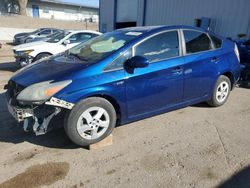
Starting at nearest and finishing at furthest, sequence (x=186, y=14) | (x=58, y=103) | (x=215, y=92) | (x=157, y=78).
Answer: (x=58, y=103), (x=157, y=78), (x=215, y=92), (x=186, y=14)

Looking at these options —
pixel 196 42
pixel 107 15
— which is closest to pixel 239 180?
pixel 196 42

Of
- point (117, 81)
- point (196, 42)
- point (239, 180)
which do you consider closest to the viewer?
point (239, 180)

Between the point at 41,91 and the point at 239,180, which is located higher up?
the point at 41,91

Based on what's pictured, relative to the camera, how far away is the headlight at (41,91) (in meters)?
3.18

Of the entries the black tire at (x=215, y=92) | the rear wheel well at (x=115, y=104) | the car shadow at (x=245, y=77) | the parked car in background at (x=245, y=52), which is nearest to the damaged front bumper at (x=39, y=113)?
the rear wheel well at (x=115, y=104)

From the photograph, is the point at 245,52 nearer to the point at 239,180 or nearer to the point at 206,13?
the point at 239,180

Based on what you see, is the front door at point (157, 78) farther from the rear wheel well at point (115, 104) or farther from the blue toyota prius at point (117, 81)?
the rear wheel well at point (115, 104)

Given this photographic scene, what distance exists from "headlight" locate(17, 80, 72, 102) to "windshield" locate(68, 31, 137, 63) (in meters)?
0.67

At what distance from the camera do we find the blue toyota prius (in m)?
3.26

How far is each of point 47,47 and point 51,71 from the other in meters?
5.38

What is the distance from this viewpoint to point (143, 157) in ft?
10.8

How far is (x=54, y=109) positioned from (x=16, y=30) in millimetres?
27227

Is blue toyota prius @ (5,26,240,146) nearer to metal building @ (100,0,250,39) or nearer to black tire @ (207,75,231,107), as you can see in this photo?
black tire @ (207,75,231,107)

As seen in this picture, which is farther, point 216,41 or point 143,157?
point 216,41
